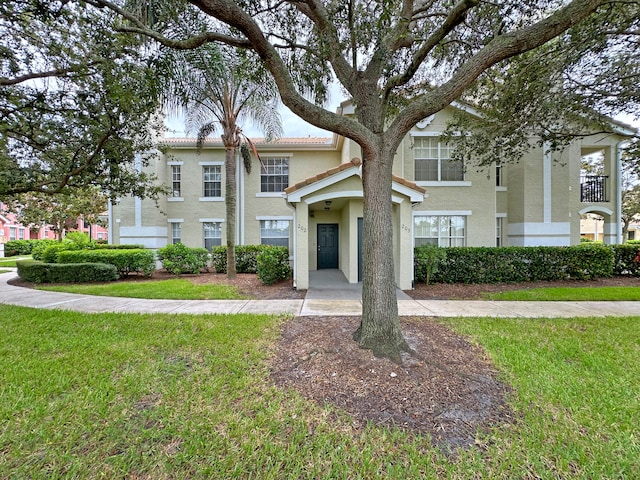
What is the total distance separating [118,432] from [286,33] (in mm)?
7365

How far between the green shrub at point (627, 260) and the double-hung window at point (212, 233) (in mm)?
17797

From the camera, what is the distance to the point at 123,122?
725 cm

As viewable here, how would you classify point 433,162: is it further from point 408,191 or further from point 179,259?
point 179,259

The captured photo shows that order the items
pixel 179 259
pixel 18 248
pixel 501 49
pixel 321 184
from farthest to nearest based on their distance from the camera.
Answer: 1. pixel 18 248
2. pixel 179 259
3. pixel 321 184
4. pixel 501 49

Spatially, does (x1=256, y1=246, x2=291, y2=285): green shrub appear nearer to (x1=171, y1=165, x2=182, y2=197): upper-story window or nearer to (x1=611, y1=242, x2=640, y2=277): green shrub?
(x1=171, y1=165, x2=182, y2=197): upper-story window

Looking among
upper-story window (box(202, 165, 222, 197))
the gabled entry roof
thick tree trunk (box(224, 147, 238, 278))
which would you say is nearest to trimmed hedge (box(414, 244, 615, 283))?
the gabled entry roof

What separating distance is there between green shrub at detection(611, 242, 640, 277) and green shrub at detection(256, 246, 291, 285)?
1338cm

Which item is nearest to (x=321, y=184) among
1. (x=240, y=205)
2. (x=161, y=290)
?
(x=161, y=290)

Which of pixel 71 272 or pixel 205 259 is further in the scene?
pixel 205 259

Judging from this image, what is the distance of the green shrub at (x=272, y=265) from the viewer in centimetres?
959

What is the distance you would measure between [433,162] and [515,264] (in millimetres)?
5332

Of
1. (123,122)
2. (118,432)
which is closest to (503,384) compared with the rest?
(118,432)

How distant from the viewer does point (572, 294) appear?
26.6ft

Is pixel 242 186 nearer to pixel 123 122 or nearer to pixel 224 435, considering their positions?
pixel 123 122
